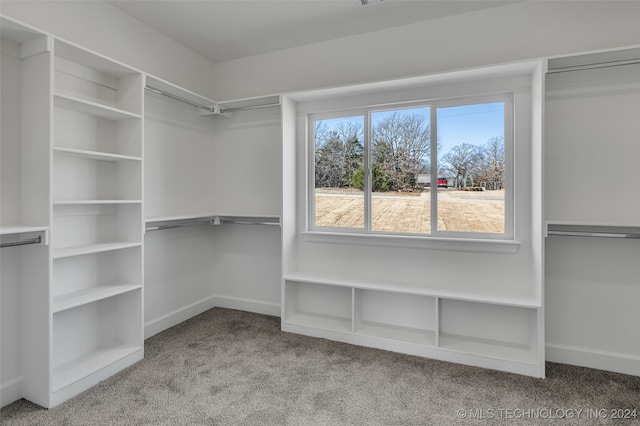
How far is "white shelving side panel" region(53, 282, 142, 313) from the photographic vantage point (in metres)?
2.17

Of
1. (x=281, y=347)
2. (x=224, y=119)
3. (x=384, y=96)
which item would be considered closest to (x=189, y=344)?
(x=281, y=347)

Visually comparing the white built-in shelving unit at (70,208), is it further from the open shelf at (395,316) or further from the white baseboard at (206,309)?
the open shelf at (395,316)

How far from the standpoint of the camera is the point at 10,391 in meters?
2.11

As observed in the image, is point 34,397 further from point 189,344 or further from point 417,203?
point 417,203

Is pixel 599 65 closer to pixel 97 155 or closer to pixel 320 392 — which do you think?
pixel 320 392

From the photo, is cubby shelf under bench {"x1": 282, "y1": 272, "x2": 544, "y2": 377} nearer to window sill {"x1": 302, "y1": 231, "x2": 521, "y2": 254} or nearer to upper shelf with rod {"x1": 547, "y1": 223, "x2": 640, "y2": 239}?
window sill {"x1": 302, "y1": 231, "x2": 521, "y2": 254}

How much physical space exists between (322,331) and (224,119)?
2.58 metres

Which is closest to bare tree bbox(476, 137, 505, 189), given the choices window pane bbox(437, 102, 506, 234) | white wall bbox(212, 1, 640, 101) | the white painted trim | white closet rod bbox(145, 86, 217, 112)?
window pane bbox(437, 102, 506, 234)

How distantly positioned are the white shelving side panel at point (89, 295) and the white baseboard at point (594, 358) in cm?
336

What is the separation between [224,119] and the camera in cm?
385

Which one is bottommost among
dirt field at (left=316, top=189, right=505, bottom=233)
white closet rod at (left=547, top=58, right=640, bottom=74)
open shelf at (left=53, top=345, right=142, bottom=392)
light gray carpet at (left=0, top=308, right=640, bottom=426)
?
light gray carpet at (left=0, top=308, right=640, bottom=426)

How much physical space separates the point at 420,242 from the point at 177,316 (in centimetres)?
257

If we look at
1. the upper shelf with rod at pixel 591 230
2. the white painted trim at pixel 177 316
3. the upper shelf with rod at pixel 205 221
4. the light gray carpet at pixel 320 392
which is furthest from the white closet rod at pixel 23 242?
the upper shelf with rod at pixel 591 230

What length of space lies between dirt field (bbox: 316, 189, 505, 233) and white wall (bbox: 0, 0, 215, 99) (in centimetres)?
196
